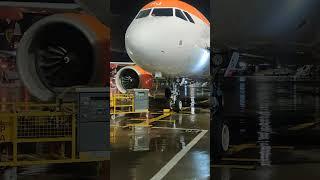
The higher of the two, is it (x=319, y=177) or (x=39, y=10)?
(x=39, y=10)

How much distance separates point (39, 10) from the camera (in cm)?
494

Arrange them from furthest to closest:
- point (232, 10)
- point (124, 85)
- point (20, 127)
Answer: point (124, 85) < point (232, 10) < point (20, 127)

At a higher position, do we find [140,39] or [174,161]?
[140,39]

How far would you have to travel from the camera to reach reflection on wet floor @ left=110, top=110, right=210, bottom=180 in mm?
5320

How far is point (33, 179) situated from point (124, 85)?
7.97 m

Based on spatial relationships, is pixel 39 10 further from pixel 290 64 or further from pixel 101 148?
pixel 290 64

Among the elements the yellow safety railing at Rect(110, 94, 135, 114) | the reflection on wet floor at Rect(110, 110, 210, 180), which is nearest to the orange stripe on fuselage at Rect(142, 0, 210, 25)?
the reflection on wet floor at Rect(110, 110, 210, 180)

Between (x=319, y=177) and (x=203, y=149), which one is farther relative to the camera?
(x=203, y=149)

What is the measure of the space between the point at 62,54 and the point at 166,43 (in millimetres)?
3170

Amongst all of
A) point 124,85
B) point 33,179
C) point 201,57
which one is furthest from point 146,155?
point 124,85

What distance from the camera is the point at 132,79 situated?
504 inches

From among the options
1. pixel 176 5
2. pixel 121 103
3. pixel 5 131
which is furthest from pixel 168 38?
pixel 121 103

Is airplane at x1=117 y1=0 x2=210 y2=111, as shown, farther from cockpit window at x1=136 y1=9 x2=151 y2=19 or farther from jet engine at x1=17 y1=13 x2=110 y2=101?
Answer: jet engine at x1=17 y1=13 x2=110 y2=101

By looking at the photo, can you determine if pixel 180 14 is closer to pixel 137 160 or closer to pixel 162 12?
pixel 162 12
